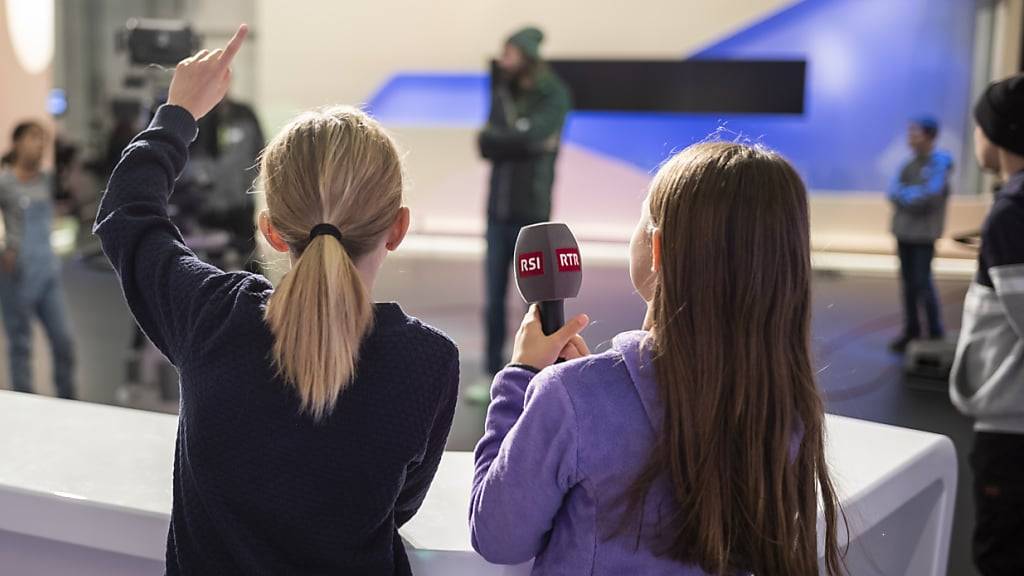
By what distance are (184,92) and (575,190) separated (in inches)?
271

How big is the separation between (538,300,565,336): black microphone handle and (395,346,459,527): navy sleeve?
112mm

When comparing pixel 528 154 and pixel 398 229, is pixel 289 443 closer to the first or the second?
pixel 398 229

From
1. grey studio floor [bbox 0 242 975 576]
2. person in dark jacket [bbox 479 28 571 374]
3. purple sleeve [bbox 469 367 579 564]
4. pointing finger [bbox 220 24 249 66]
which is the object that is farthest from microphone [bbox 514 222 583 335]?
person in dark jacket [bbox 479 28 571 374]

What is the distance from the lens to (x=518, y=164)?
4.36 metres

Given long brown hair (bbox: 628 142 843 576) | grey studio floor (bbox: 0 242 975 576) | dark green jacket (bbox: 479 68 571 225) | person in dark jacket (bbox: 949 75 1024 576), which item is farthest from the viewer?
dark green jacket (bbox: 479 68 571 225)

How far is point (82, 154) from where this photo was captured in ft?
21.2

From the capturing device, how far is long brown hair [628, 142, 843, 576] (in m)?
1.00

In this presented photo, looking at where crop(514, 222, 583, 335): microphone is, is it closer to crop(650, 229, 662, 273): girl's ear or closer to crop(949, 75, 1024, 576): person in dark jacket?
crop(650, 229, 662, 273): girl's ear

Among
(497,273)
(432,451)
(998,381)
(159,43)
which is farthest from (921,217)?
(432,451)

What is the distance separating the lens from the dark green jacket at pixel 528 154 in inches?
171

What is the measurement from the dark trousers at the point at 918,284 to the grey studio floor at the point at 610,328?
0.25 meters

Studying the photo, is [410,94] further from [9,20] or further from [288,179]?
[288,179]

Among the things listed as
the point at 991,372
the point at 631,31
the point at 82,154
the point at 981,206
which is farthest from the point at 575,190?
the point at 991,372

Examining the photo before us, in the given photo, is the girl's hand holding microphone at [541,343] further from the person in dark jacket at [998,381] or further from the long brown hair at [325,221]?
the person in dark jacket at [998,381]
